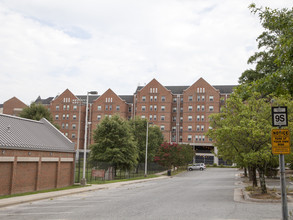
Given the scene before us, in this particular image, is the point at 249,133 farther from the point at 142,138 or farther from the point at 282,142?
the point at 142,138

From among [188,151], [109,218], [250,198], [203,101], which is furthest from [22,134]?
[203,101]

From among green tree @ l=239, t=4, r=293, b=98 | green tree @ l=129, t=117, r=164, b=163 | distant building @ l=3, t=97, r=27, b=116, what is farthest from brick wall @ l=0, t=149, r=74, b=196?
distant building @ l=3, t=97, r=27, b=116

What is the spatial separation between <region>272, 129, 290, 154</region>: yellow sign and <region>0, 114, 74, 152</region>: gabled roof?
15.8 meters

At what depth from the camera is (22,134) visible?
22.7 m

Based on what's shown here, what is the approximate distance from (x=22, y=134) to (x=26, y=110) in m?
36.4

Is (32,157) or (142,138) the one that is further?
(142,138)

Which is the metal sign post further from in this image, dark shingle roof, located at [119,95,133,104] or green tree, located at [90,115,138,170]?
dark shingle roof, located at [119,95,133,104]

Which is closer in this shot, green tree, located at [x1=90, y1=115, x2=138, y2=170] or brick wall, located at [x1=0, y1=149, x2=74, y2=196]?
brick wall, located at [x1=0, y1=149, x2=74, y2=196]

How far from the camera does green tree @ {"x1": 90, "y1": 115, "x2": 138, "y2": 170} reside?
38000mm

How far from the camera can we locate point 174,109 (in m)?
91.4

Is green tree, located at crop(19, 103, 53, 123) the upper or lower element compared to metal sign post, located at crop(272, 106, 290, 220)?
upper

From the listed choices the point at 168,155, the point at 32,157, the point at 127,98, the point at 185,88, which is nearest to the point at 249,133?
the point at 32,157

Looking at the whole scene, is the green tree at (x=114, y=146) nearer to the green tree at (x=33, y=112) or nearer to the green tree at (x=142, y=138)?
the green tree at (x=142, y=138)

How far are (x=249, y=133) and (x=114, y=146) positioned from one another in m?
22.2
